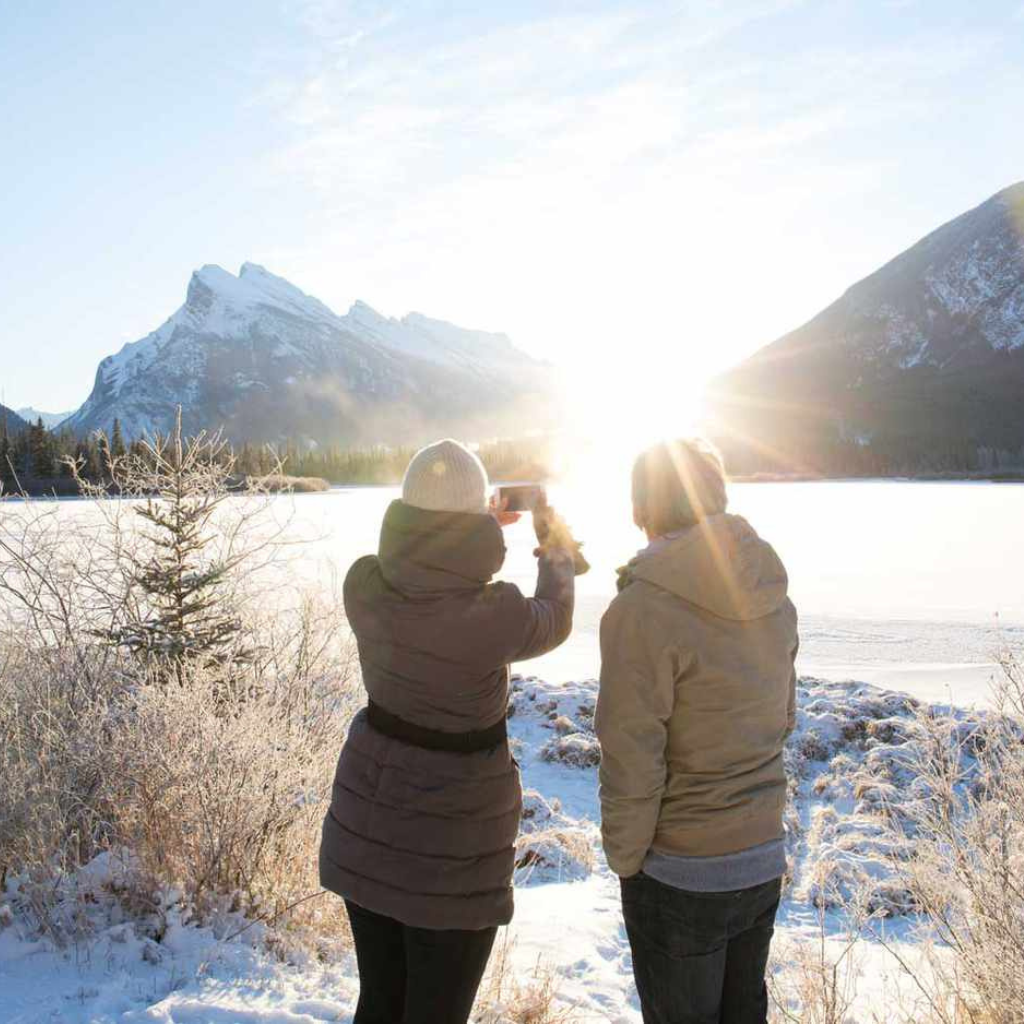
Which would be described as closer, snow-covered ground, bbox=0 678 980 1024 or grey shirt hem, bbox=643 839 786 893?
grey shirt hem, bbox=643 839 786 893

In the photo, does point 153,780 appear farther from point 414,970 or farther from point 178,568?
point 178,568

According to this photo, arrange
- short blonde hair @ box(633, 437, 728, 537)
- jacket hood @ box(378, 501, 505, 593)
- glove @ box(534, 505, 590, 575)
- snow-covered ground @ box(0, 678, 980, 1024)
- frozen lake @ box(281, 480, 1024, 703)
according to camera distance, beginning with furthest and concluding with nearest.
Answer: frozen lake @ box(281, 480, 1024, 703)
snow-covered ground @ box(0, 678, 980, 1024)
glove @ box(534, 505, 590, 575)
short blonde hair @ box(633, 437, 728, 537)
jacket hood @ box(378, 501, 505, 593)

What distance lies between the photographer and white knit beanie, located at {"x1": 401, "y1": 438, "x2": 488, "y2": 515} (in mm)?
2033

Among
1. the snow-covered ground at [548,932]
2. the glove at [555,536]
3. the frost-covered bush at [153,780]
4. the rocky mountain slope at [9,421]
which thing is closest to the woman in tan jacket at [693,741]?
the glove at [555,536]

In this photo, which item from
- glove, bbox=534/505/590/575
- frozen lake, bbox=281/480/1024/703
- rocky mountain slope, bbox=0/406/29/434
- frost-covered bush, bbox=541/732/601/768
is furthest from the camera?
frozen lake, bbox=281/480/1024/703

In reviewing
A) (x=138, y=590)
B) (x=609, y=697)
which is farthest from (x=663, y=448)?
(x=138, y=590)

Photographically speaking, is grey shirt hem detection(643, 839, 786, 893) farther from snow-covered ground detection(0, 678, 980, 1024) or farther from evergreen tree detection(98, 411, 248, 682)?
evergreen tree detection(98, 411, 248, 682)

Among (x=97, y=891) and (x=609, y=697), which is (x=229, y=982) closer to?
(x=97, y=891)

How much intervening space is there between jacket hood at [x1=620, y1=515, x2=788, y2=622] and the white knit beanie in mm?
417

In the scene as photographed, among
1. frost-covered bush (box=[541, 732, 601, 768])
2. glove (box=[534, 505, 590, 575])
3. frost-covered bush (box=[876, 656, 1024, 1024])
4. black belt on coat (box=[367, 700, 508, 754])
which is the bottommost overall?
frost-covered bush (box=[541, 732, 601, 768])

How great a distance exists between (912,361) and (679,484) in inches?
7373

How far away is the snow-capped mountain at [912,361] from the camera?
138750 mm

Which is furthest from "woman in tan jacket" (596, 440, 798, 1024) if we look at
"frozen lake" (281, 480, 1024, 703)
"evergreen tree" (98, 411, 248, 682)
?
"evergreen tree" (98, 411, 248, 682)

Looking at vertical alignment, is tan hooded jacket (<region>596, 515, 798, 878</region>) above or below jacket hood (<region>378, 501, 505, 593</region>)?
below
